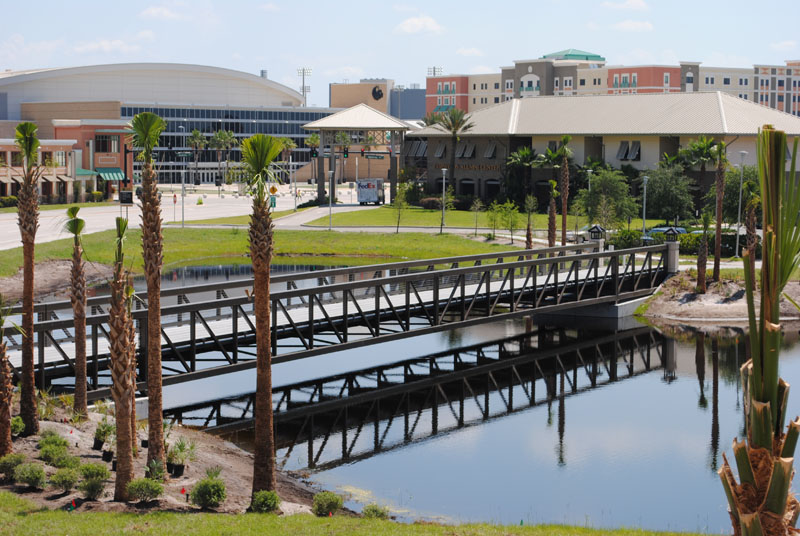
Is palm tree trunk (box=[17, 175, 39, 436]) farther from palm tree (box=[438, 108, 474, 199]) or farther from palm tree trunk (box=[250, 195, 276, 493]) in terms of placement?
palm tree (box=[438, 108, 474, 199])

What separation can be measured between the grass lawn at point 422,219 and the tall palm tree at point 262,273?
62711 mm

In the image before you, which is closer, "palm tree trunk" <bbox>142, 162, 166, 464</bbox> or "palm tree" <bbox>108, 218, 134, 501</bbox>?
"palm tree" <bbox>108, 218, 134, 501</bbox>

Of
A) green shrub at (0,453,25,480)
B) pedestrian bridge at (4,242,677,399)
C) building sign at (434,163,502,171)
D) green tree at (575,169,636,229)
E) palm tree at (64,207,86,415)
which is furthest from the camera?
building sign at (434,163,502,171)

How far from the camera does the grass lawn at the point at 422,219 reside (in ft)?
280

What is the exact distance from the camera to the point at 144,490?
763 inches

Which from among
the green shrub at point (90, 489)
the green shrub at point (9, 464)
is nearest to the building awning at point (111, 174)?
the green shrub at point (9, 464)

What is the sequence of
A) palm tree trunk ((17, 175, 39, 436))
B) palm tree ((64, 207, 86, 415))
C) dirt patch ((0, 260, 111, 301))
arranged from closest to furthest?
palm tree trunk ((17, 175, 39, 436)) < palm tree ((64, 207, 86, 415)) < dirt patch ((0, 260, 111, 301))

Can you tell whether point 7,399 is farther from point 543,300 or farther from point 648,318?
point 648,318

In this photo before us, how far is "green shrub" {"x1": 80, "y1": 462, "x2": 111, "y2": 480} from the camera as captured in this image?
19953 mm

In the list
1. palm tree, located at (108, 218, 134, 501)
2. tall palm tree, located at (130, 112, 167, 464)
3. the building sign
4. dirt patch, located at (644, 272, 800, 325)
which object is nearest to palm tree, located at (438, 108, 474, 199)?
the building sign

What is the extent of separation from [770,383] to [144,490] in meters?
15.2

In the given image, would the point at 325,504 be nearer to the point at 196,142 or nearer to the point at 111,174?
the point at 111,174

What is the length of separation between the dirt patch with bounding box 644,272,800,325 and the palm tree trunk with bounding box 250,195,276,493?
35.4 meters

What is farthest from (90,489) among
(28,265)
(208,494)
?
(28,265)
